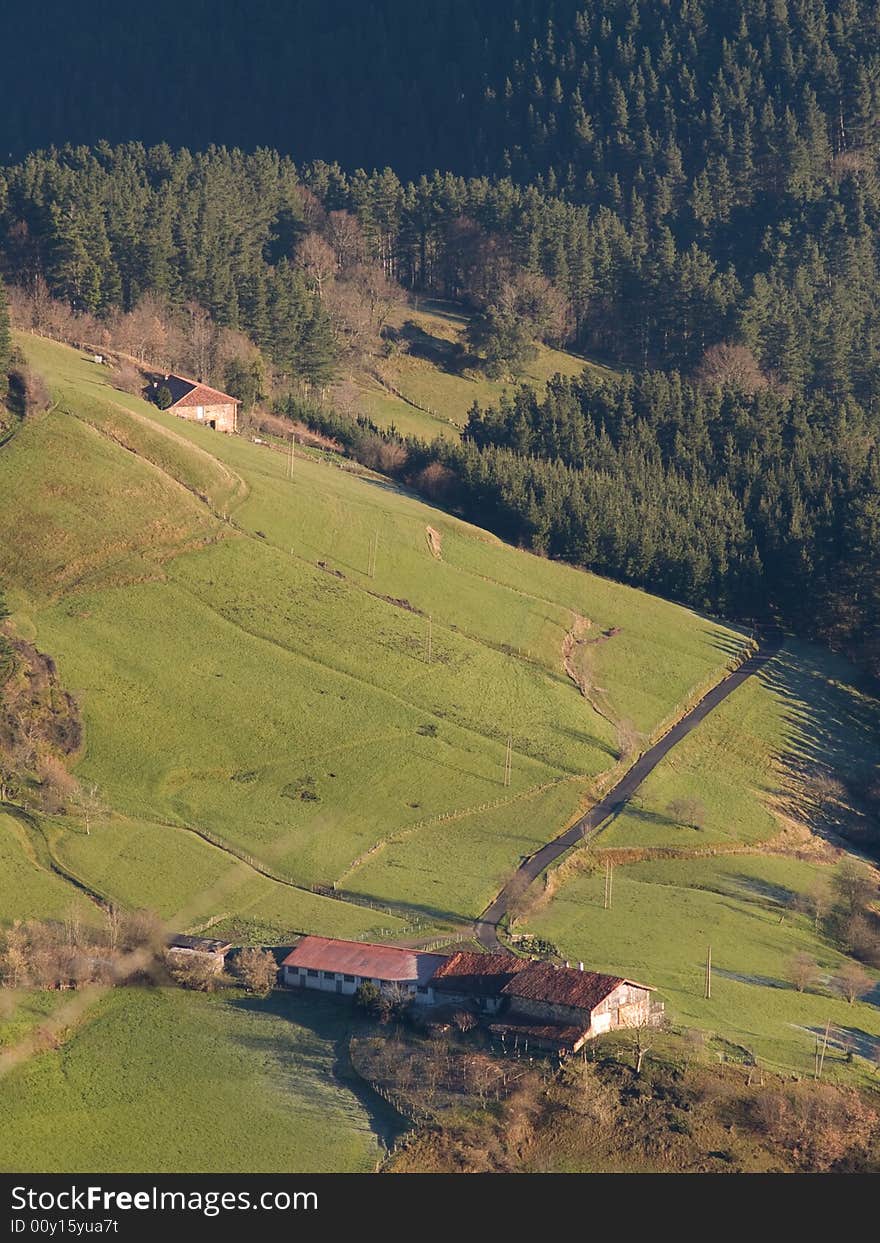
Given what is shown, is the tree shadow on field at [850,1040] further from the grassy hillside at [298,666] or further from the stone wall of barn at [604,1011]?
the grassy hillside at [298,666]

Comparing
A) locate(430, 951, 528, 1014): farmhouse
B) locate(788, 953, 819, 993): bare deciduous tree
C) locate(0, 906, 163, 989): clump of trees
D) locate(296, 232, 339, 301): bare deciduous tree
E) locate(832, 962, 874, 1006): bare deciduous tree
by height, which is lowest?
locate(832, 962, 874, 1006): bare deciduous tree

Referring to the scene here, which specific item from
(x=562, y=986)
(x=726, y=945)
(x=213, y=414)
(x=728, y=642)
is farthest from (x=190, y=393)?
(x=562, y=986)

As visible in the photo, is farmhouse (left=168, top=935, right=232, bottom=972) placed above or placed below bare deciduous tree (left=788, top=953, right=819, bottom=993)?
above

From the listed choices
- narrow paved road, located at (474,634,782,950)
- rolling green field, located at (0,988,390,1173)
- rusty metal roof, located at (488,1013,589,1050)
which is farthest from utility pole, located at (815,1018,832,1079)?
rolling green field, located at (0,988,390,1173)

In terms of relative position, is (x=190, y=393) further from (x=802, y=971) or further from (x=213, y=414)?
(x=802, y=971)

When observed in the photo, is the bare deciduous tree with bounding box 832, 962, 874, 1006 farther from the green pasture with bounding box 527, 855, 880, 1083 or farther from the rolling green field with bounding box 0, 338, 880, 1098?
the rolling green field with bounding box 0, 338, 880, 1098

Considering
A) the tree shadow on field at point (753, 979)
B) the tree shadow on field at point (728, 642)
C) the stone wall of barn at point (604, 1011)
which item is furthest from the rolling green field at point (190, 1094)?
the tree shadow on field at point (728, 642)
